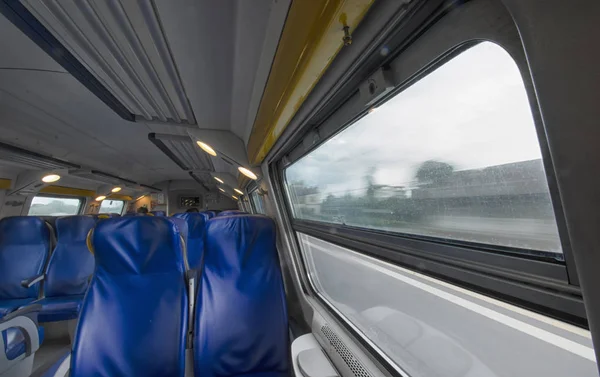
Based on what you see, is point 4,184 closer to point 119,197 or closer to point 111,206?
point 119,197

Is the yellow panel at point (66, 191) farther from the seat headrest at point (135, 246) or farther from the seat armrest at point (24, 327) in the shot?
the seat headrest at point (135, 246)

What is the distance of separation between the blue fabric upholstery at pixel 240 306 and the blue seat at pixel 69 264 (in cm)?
221

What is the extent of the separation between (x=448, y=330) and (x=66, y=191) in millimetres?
8477

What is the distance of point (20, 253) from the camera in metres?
2.72

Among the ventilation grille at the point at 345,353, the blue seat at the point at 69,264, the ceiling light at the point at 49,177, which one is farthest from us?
the ceiling light at the point at 49,177

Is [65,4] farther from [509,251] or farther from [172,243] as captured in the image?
[509,251]

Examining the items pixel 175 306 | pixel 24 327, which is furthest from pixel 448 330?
pixel 24 327

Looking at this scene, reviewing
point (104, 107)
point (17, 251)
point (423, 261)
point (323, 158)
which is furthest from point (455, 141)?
point (17, 251)

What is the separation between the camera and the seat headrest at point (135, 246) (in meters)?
1.43

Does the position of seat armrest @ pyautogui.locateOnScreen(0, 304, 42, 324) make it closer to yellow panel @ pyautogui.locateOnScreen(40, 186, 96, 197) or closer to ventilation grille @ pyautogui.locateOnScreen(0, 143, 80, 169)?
ventilation grille @ pyautogui.locateOnScreen(0, 143, 80, 169)

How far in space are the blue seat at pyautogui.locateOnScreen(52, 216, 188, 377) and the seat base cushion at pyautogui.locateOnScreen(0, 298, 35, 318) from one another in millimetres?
2087

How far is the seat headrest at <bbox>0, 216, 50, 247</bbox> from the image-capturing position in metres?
2.69

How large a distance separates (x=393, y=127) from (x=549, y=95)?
2.35 ft

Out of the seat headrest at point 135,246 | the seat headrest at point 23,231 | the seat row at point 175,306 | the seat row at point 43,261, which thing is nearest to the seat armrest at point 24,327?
the seat row at point 175,306
